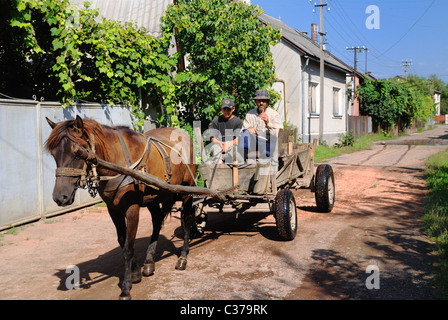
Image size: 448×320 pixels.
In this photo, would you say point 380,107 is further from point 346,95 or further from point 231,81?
point 231,81

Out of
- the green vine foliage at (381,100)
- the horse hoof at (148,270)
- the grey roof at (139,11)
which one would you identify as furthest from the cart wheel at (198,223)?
the green vine foliage at (381,100)

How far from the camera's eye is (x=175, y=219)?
872 centimetres

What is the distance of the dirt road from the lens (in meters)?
4.73

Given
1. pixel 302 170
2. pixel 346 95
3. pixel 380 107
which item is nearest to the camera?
pixel 302 170

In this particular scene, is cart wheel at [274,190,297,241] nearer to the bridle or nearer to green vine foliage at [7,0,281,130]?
the bridle

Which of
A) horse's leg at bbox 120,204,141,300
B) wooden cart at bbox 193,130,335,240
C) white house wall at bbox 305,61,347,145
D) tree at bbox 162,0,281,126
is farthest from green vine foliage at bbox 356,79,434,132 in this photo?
horse's leg at bbox 120,204,141,300

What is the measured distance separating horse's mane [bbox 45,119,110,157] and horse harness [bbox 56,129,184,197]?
0.10 metres

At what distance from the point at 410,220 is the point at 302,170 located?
2.15m

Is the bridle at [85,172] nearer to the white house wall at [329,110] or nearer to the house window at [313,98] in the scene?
the white house wall at [329,110]

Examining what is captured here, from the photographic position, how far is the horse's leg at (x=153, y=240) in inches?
208

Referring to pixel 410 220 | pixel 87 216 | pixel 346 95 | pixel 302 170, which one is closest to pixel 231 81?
pixel 302 170

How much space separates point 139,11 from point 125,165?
9847 millimetres

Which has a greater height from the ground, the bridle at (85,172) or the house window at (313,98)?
the house window at (313,98)

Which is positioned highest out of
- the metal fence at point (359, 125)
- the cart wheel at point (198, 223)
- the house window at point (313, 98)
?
the house window at point (313, 98)
